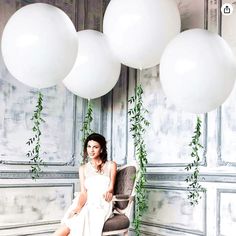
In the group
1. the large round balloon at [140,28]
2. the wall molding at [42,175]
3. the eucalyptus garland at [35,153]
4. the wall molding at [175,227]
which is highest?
the large round balloon at [140,28]

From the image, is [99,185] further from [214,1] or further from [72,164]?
[214,1]

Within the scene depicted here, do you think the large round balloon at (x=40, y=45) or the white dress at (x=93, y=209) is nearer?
the large round balloon at (x=40, y=45)

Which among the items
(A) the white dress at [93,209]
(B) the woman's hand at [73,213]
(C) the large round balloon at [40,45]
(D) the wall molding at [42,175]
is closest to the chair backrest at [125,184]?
(A) the white dress at [93,209]

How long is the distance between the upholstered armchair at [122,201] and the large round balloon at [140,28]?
1391mm

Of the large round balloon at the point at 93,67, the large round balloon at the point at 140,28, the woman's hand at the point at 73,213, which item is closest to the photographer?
the large round balloon at the point at 140,28

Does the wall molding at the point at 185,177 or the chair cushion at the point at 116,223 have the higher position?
the wall molding at the point at 185,177

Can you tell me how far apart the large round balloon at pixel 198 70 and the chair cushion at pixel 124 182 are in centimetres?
146

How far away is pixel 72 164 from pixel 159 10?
90.8 inches

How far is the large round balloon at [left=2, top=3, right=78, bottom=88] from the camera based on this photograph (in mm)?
1937

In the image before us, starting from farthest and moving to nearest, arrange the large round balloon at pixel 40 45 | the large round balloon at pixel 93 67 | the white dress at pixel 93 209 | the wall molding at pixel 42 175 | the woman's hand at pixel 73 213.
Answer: the wall molding at pixel 42 175, the woman's hand at pixel 73 213, the white dress at pixel 93 209, the large round balloon at pixel 93 67, the large round balloon at pixel 40 45

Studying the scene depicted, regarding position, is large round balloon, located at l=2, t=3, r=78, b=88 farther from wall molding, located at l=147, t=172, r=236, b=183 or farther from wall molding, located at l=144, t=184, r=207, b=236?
wall molding, located at l=144, t=184, r=207, b=236

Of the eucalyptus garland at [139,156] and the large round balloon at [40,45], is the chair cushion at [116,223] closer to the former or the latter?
the eucalyptus garland at [139,156]

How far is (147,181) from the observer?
3871 millimetres

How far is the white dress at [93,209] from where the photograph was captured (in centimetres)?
311
